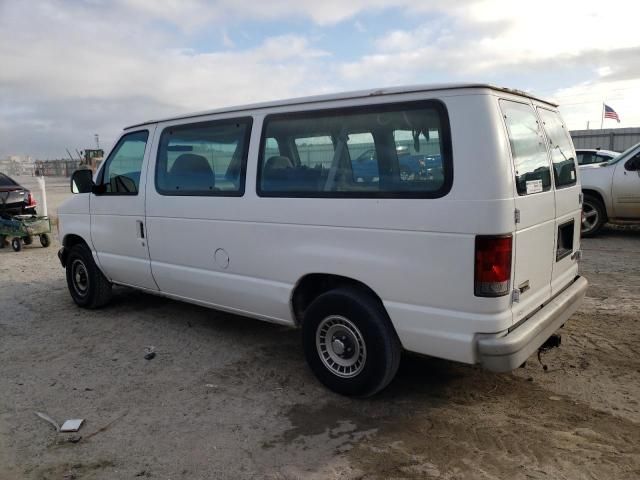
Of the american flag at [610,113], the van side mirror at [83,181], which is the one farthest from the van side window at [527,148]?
the american flag at [610,113]

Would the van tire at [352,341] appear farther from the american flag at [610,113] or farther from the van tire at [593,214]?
the american flag at [610,113]

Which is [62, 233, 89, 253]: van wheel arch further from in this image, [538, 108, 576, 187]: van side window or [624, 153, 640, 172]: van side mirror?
[624, 153, 640, 172]: van side mirror

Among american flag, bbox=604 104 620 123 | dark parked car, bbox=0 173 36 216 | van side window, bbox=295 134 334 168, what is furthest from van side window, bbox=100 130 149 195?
american flag, bbox=604 104 620 123

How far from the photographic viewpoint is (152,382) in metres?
4.14

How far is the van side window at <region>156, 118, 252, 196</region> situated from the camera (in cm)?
424

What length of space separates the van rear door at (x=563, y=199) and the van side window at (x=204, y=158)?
7.73 feet

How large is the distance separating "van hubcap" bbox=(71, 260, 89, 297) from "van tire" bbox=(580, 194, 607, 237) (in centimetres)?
840

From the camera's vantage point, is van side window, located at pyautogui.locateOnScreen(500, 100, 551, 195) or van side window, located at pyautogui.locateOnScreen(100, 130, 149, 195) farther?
van side window, located at pyautogui.locateOnScreen(100, 130, 149, 195)

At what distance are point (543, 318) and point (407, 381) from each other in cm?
115

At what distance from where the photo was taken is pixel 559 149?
4031 mm

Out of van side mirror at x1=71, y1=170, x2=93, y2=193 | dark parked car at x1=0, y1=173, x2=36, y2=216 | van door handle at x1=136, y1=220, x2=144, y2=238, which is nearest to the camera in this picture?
van door handle at x1=136, y1=220, x2=144, y2=238

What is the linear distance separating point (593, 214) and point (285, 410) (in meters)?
8.03

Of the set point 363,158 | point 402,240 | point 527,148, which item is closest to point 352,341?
point 402,240

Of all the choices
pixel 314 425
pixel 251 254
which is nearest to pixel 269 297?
pixel 251 254
